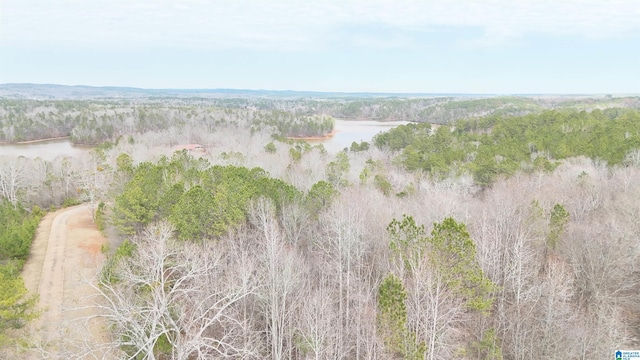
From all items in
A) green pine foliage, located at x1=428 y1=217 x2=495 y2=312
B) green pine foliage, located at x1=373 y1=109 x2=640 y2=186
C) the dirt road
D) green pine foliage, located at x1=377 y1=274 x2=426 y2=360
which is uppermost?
green pine foliage, located at x1=373 y1=109 x2=640 y2=186

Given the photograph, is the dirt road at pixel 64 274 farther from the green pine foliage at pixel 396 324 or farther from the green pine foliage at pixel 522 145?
the green pine foliage at pixel 522 145

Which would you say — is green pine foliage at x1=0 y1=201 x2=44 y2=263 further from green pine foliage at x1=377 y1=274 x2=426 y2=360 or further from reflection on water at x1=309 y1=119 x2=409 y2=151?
reflection on water at x1=309 y1=119 x2=409 y2=151

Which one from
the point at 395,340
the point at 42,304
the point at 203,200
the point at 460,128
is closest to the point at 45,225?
the point at 42,304

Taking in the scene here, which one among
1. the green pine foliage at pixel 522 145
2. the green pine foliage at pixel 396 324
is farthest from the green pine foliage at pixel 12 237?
the green pine foliage at pixel 522 145

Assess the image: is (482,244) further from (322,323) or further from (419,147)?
(419,147)

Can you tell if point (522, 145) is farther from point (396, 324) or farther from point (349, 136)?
point (349, 136)

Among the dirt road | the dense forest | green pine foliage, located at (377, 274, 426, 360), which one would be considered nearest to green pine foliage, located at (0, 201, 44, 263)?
the dense forest
